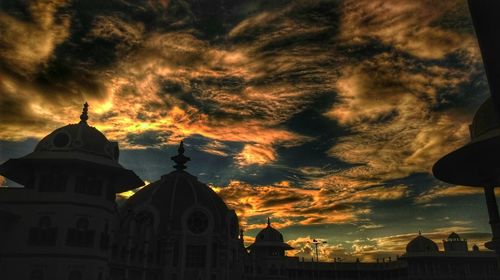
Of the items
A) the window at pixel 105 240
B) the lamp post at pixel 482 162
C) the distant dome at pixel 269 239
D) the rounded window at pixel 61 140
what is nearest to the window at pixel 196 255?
the window at pixel 105 240

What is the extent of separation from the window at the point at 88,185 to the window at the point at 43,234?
3562 mm

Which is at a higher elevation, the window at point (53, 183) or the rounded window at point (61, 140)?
the rounded window at point (61, 140)

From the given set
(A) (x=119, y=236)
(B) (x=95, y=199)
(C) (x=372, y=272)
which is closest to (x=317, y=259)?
(C) (x=372, y=272)

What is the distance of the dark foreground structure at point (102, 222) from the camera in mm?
33062

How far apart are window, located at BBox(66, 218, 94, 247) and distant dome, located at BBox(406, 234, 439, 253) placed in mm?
77391

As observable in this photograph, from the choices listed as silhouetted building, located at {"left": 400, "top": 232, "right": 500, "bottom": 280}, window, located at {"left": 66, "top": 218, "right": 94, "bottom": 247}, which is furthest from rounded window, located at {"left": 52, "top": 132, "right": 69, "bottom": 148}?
silhouetted building, located at {"left": 400, "top": 232, "right": 500, "bottom": 280}

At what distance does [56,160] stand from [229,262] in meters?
33.3

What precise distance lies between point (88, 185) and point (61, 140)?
4.92m

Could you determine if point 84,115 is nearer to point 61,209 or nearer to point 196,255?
point 61,209

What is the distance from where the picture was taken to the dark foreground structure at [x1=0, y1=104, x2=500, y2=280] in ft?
Answer: 108

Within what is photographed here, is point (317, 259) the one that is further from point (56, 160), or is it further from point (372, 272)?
point (56, 160)

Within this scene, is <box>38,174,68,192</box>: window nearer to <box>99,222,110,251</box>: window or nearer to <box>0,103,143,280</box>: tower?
<box>0,103,143,280</box>: tower

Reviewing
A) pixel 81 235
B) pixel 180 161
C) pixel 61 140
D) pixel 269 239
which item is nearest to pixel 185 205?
pixel 180 161

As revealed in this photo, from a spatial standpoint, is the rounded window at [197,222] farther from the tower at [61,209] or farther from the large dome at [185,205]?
the tower at [61,209]
